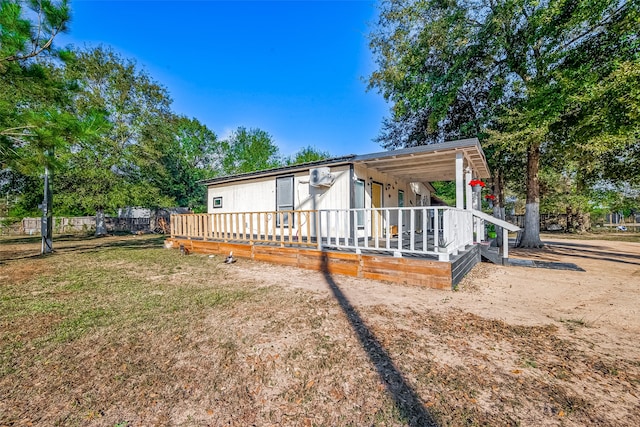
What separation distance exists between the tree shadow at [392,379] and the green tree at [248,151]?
29734 millimetres

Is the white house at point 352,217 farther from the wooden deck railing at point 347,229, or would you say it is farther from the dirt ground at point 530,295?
the dirt ground at point 530,295

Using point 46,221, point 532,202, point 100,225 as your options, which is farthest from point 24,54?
point 532,202

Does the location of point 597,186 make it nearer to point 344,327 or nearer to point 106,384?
point 344,327

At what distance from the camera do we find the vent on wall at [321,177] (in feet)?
24.1

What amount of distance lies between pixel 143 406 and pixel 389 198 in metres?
8.91

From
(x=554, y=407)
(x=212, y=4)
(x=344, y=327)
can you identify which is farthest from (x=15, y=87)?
(x=554, y=407)

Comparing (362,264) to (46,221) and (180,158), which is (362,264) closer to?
(46,221)

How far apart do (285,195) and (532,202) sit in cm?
950

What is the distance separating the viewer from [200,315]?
351 centimetres

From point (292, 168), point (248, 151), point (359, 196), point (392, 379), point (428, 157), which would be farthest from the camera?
point (248, 151)

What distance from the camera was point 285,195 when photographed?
340 inches

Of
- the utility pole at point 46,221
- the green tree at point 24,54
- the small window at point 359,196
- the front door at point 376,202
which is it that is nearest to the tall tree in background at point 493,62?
the front door at point 376,202

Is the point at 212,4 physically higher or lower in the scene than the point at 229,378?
higher

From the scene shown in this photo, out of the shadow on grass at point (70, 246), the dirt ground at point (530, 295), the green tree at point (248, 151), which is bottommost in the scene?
the dirt ground at point (530, 295)
